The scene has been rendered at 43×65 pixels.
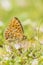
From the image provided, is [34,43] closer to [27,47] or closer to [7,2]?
[27,47]

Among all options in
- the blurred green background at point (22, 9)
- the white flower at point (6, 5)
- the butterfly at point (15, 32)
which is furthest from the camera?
the white flower at point (6, 5)

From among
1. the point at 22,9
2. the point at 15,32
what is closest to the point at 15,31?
the point at 15,32

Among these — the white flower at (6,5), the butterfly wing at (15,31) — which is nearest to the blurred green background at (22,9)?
the white flower at (6,5)

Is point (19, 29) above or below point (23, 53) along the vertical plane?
above

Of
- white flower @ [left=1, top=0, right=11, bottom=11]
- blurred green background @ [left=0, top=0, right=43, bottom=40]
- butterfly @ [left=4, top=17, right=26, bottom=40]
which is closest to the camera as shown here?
butterfly @ [left=4, top=17, right=26, bottom=40]

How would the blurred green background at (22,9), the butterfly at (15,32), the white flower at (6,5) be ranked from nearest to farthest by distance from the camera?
the butterfly at (15,32), the blurred green background at (22,9), the white flower at (6,5)

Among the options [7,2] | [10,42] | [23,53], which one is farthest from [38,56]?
[7,2]

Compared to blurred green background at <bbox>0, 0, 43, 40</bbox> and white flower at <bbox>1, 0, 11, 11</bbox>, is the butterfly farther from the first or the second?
white flower at <bbox>1, 0, 11, 11</bbox>

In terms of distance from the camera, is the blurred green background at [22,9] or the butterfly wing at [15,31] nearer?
the butterfly wing at [15,31]

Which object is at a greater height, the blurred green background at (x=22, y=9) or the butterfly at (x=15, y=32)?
→ the blurred green background at (x=22, y=9)

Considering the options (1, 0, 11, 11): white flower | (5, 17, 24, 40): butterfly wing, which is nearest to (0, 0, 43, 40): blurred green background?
(1, 0, 11, 11): white flower

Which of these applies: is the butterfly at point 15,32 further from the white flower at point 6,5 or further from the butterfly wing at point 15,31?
the white flower at point 6,5
